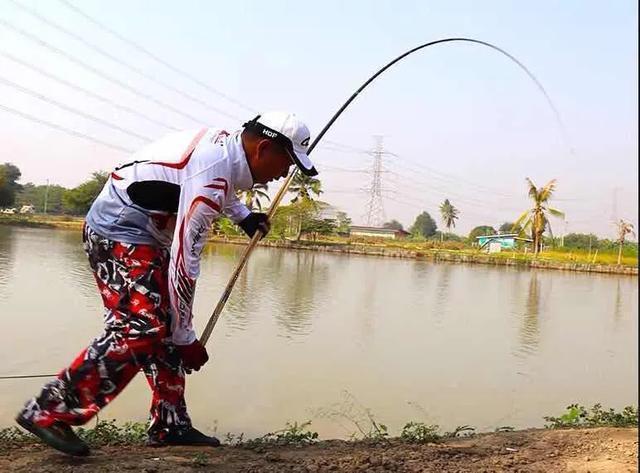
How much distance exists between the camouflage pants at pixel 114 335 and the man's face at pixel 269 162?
455mm

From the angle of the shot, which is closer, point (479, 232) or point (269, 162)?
point (269, 162)

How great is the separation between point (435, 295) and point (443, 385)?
8614 mm

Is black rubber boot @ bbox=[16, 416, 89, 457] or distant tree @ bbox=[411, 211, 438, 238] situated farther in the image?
distant tree @ bbox=[411, 211, 438, 238]

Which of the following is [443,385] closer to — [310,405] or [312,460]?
[310,405]

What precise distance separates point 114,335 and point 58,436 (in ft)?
1.24

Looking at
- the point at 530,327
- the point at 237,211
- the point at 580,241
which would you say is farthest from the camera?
the point at 580,241

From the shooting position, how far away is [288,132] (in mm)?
2322

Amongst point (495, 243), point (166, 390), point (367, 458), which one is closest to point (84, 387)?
point (166, 390)

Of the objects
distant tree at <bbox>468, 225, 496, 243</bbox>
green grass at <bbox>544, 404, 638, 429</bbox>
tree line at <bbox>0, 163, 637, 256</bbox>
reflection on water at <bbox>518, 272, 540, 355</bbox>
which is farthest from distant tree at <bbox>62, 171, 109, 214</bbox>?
green grass at <bbox>544, 404, 638, 429</bbox>

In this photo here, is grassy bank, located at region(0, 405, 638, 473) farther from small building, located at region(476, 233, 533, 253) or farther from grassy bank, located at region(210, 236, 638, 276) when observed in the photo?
small building, located at region(476, 233, 533, 253)

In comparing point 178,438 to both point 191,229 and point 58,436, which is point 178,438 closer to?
point 58,436

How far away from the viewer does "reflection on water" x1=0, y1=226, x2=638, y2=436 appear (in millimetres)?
4434

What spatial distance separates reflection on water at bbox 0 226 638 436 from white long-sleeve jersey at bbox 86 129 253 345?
52.4 inches

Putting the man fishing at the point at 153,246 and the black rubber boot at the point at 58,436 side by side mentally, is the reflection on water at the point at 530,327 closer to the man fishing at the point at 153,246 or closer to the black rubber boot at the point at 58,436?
the man fishing at the point at 153,246
